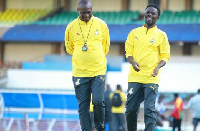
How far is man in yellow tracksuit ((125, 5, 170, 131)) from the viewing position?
24.4ft

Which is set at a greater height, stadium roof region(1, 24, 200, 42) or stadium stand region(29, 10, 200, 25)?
stadium stand region(29, 10, 200, 25)

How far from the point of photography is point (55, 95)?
14.2 metres

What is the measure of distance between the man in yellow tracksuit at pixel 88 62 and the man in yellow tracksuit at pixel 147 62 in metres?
0.40

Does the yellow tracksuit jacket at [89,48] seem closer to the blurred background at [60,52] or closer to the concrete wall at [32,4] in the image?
the blurred background at [60,52]

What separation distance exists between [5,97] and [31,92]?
766 millimetres

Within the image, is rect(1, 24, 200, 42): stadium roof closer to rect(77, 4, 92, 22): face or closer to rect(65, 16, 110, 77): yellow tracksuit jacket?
rect(65, 16, 110, 77): yellow tracksuit jacket

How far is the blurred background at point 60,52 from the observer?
14.2 m

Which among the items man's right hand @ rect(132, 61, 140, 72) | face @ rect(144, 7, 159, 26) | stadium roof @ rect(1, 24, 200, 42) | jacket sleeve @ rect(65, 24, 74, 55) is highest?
face @ rect(144, 7, 159, 26)

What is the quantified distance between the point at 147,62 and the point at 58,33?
27432 mm

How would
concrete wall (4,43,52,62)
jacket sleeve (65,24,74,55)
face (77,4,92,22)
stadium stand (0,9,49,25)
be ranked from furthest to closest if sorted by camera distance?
concrete wall (4,43,52,62) < stadium stand (0,9,49,25) < jacket sleeve (65,24,74,55) < face (77,4,92,22)

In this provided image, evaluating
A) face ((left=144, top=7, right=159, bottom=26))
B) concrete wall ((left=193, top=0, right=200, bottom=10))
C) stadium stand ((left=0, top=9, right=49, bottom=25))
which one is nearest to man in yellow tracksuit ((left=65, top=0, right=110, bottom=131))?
face ((left=144, top=7, right=159, bottom=26))

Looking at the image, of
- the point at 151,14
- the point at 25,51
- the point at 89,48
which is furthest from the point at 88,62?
the point at 25,51

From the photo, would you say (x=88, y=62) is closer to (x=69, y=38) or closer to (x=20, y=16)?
(x=69, y=38)

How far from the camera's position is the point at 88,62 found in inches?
296
